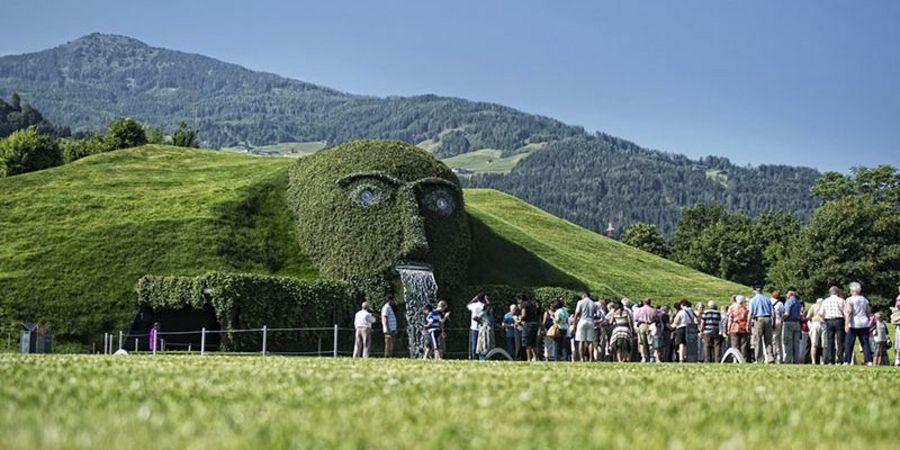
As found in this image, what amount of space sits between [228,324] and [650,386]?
3888cm

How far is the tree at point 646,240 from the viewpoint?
15675 cm

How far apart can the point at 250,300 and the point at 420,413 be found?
139 ft

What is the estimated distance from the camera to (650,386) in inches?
479

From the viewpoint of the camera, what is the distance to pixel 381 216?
190 feet

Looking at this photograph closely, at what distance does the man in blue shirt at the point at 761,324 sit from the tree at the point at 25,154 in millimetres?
91356

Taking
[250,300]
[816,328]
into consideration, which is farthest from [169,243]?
[816,328]

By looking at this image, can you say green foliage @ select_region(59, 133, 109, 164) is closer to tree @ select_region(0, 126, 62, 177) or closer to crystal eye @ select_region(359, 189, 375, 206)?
tree @ select_region(0, 126, 62, 177)

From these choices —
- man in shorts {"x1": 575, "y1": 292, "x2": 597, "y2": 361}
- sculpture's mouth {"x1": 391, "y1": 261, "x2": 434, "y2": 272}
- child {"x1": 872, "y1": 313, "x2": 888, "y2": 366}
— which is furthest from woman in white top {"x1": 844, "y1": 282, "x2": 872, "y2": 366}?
sculpture's mouth {"x1": 391, "y1": 261, "x2": 434, "y2": 272}

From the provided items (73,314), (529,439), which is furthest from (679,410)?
(73,314)

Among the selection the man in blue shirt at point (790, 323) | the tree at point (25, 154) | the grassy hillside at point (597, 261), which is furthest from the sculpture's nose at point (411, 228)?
the tree at point (25, 154)

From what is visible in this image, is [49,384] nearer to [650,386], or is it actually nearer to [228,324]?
[650,386]

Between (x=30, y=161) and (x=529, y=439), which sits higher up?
(x=30, y=161)

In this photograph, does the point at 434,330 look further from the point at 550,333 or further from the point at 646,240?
the point at 646,240

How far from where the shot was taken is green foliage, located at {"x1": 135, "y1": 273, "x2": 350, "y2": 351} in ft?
160
